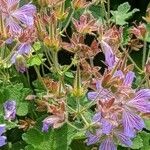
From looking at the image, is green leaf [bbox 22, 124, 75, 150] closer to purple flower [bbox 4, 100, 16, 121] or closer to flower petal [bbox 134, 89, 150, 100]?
purple flower [bbox 4, 100, 16, 121]

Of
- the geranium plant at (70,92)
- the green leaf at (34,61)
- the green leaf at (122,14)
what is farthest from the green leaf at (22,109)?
the green leaf at (122,14)

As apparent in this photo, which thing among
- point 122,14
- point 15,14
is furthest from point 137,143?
point 122,14

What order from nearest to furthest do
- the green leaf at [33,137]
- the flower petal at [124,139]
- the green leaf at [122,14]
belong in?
the flower petal at [124,139] → the green leaf at [33,137] → the green leaf at [122,14]

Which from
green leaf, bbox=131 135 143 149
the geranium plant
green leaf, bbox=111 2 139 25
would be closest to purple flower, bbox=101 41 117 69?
the geranium plant

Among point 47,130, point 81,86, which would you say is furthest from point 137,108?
point 47,130

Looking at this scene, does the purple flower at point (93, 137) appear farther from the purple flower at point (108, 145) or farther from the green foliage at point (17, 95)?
the green foliage at point (17, 95)

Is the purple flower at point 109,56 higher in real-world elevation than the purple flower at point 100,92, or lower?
higher
